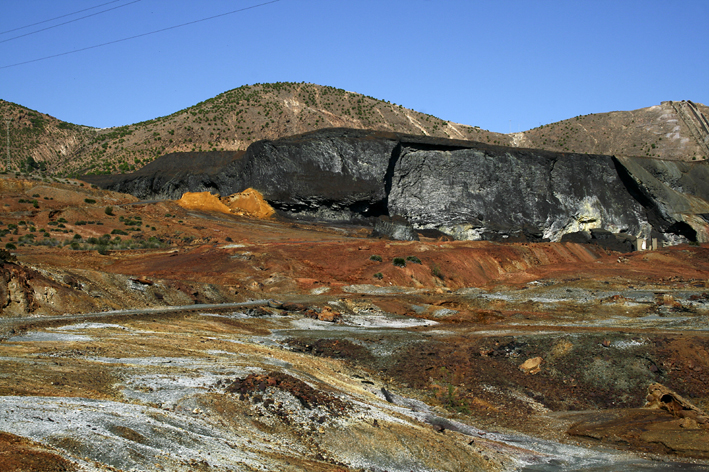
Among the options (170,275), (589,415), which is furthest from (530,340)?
(170,275)

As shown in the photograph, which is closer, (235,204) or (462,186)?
(235,204)

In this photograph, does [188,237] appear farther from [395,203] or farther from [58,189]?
[395,203]

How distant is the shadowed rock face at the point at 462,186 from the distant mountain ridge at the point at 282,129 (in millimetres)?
32010

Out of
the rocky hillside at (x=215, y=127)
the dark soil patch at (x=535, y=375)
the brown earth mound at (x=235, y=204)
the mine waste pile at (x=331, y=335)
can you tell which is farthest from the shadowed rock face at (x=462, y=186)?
the dark soil patch at (x=535, y=375)

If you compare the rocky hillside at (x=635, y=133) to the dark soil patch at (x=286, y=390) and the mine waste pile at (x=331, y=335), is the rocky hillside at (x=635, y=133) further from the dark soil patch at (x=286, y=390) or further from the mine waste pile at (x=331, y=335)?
the dark soil patch at (x=286, y=390)

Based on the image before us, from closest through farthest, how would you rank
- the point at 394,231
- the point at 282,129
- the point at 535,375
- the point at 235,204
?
the point at 535,375 → the point at 394,231 → the point at 235,204 → the point at 282,129

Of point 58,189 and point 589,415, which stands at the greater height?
point 58,189

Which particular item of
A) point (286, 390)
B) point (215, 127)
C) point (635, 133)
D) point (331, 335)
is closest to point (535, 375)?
point (331, 335)

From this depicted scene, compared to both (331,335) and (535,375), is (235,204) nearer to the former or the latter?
(331,335)

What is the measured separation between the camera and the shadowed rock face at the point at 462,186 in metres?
54.7

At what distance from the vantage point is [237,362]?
41.8 ft

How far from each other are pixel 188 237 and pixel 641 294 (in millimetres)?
29439

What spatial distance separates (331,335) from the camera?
18875mm

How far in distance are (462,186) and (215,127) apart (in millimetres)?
48724
